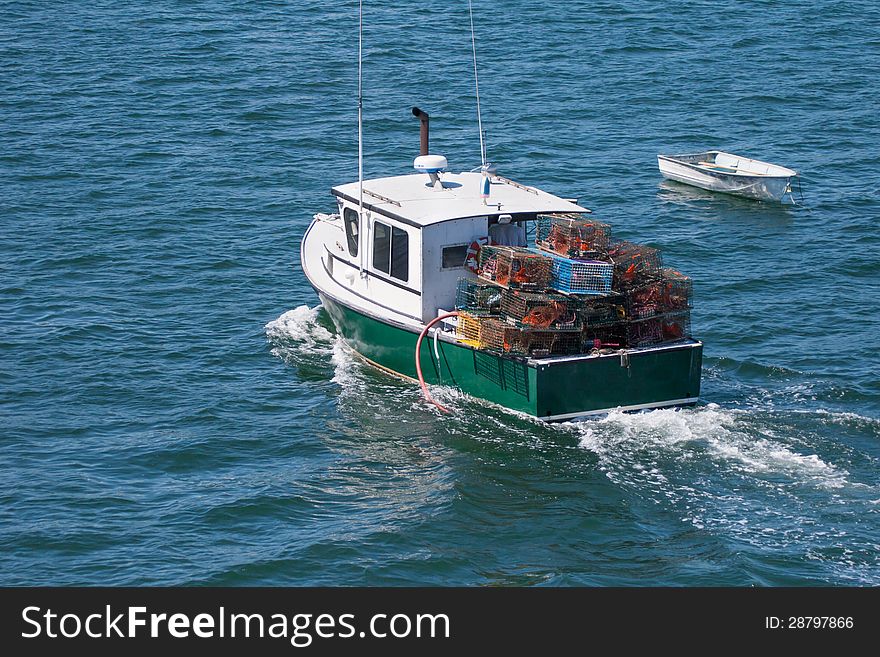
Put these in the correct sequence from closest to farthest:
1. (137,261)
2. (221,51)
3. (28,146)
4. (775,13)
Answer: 1. (137,261)
2. (28,146)
3. (221,51)
4. (775,13)

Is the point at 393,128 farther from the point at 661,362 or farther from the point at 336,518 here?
the point at 336,518

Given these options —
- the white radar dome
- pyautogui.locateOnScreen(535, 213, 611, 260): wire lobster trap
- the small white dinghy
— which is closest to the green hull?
pyautogui.locateOnScreen(535, 213, 611, 260): wire lobster trap

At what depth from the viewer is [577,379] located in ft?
71.7

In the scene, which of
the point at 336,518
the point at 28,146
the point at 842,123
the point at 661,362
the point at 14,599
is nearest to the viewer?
the point at 14,599

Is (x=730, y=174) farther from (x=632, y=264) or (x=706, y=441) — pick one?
(x=706, y=441)

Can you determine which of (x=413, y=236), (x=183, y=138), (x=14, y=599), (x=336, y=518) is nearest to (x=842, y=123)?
(x=183, y=138)

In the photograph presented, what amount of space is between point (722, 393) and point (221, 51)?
30.4 metres

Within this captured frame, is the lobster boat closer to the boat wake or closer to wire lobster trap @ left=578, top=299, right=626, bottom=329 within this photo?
wire lobster trap @ left=578, top=299, right=626, bottom=329

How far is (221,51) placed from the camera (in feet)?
161

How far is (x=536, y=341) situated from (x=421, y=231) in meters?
3.06

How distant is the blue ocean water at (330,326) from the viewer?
61.8 ft

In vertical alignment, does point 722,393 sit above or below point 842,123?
below

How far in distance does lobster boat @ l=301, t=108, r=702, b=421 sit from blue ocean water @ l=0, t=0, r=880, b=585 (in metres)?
0.63

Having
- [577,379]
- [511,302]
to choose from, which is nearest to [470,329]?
[511,302]
